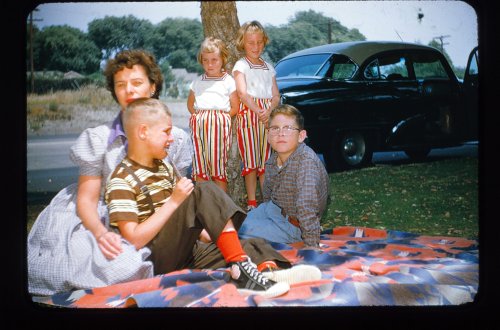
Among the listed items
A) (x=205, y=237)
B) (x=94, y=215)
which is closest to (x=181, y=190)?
(x=205, y=237)

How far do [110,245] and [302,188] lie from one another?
106 centimetres

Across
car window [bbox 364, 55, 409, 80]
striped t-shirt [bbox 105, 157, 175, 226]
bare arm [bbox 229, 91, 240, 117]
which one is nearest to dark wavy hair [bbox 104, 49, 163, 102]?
striped t-shirt [bbox 105, 157, 175, 226]

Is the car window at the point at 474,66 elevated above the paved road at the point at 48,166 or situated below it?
above

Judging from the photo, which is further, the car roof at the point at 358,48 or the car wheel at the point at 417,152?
the car wheel at the point at 417,152

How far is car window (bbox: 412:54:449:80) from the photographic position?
10.3ft

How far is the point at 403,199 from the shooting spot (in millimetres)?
3445

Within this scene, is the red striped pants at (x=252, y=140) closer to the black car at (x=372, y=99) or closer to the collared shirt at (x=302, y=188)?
the collared shirt at (x=302, y=188)

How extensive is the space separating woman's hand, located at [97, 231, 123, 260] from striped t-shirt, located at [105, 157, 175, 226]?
59 millimetres

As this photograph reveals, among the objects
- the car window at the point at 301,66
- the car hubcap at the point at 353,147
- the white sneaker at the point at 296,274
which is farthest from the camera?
the car hubcap at the point at 353,147

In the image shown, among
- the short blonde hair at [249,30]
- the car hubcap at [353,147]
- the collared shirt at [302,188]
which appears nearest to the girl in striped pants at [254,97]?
the short blonde hair at [249,30]

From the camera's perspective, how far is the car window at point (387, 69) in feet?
10.6

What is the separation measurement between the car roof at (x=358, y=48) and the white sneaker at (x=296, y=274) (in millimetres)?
1156

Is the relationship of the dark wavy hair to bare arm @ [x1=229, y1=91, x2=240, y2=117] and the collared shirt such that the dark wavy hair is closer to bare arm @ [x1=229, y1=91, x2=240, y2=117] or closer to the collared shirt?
bare arm @ [x1=229, y1=91, x2=240, y2=117]

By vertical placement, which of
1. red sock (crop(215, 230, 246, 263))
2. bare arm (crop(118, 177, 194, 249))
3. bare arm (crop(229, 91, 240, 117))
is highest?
bare arm (crop(229, 91, 240, 117))
